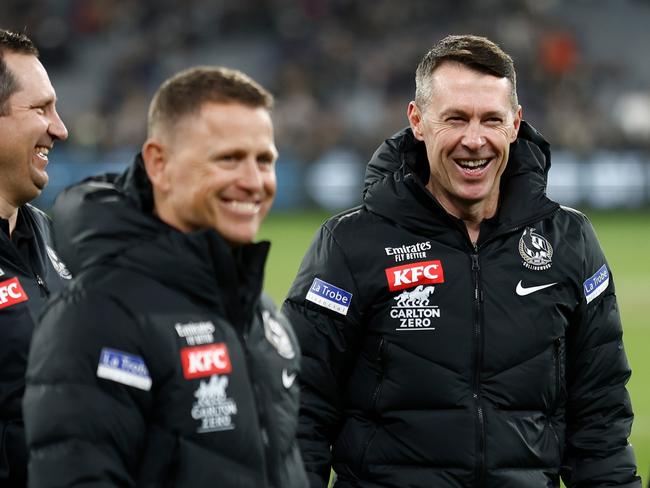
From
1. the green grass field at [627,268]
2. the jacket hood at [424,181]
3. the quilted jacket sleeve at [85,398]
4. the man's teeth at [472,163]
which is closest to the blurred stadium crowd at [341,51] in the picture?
the green grass field at [627,268]

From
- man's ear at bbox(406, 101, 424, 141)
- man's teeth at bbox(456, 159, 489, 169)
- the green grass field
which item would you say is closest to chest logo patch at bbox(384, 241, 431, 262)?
man's teeth at bbox(456, 159, 489, 169)

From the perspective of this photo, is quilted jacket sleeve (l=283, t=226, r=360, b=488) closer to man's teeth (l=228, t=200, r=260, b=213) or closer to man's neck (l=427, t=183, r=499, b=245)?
man's neck (l=427, t=183, r=499, b=245)

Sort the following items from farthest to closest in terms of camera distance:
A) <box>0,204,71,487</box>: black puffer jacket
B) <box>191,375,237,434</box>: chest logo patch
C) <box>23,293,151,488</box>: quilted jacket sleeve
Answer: <box>0,204,71,487</box>: black puffer jacket < <box>191,375,237,434</box>: chest logo patch < <box>23,293,151,488</box>: quilted jacket sleeve

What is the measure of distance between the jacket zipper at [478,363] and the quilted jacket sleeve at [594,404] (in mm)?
366

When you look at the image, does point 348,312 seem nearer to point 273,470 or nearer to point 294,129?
point 273,470

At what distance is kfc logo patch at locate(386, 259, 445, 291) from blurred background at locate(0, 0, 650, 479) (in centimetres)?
1442

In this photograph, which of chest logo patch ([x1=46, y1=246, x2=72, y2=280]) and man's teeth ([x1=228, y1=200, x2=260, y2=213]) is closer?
man's teeth ([x1=228, y1=200, x2=260, y2=213])

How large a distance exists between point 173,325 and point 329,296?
1.31 metres

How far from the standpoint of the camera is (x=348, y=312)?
4.15 m

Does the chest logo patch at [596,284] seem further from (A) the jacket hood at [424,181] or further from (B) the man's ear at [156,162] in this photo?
(B) the man's ear at [156,162]

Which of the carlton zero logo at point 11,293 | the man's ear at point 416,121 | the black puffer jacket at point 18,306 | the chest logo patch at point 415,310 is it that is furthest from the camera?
the man's ear at point 416,121

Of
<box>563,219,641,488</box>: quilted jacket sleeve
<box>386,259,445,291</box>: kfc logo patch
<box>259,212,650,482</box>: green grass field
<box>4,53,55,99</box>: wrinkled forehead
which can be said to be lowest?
<box>259,212,650,482</box>: green grass field

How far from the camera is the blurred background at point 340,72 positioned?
20.0m

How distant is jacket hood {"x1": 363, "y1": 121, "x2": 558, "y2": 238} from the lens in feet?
14.0
